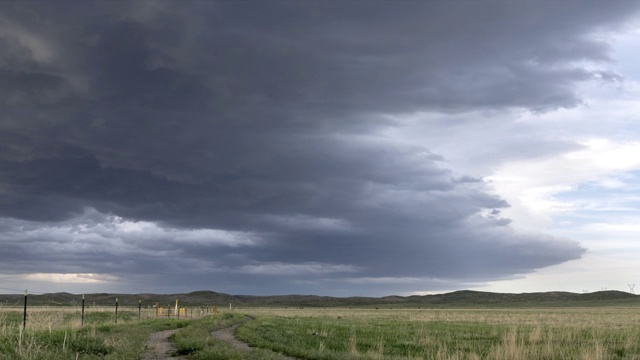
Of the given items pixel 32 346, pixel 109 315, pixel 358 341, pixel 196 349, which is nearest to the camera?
pixel 32 346

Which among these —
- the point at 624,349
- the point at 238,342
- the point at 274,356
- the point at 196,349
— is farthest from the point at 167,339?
the point at 624,349

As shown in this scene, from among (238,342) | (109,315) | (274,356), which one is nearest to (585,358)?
(274,356)

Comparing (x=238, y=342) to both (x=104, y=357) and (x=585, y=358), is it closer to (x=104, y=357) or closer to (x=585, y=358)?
(x=104, y=357)

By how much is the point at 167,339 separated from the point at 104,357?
26.9ft

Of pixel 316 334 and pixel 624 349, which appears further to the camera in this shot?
pixel 316 334

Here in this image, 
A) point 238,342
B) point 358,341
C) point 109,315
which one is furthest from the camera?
point 109,315

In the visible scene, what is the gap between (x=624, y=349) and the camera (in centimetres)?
2269

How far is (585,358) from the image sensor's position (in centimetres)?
1827

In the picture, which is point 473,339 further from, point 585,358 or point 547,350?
point 585,358

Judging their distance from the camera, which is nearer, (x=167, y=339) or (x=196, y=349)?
(x=196, y=349)

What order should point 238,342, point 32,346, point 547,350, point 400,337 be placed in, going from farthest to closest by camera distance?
point 400,337
point 238,342
point 547,350
point 32,346

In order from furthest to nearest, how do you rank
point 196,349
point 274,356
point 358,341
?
point 358,341
point 196,349
point 274,356

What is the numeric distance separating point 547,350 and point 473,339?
7990 millimetres

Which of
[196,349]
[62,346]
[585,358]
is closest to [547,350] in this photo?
[585,358]
